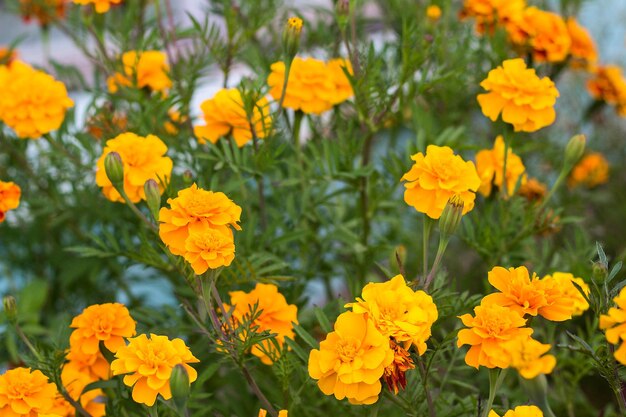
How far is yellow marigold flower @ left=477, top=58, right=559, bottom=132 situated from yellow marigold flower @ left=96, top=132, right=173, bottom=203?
1.12ft

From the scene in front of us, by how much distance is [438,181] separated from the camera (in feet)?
2.29

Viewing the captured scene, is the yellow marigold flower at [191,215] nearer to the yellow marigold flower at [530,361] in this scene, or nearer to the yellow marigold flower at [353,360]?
the yellow marigold flower at [353,360]

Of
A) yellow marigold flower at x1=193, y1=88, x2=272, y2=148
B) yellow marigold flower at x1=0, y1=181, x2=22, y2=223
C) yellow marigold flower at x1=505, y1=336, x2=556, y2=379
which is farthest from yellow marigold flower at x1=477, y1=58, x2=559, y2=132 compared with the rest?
yellow marigold flower at x1=0, y1=181, x2=22, y2=223

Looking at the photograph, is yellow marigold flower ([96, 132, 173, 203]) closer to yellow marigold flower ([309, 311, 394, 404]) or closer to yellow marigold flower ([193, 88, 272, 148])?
yellow marigold flower ([193, 88, 272, 148])

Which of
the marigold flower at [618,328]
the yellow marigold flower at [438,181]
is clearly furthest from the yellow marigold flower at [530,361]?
the yellow marigold flower at [438,181]

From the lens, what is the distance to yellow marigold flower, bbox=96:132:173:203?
0.80 metres

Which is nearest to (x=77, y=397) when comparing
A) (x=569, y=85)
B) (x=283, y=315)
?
(x=283, y=315)

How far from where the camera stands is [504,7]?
1115 millimetres

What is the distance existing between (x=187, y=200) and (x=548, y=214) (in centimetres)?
53

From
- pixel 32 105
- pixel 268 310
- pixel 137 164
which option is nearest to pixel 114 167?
pixel 137 164

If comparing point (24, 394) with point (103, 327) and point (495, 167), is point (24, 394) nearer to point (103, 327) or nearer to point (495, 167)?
point (103, 327)

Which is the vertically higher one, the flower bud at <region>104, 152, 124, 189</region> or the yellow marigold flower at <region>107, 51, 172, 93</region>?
the flower bud at <region>104, 152, 124, 189</region>

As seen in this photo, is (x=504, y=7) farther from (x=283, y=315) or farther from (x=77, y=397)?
(x=77, y=397)

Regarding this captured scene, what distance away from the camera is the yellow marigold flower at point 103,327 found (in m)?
0.74
